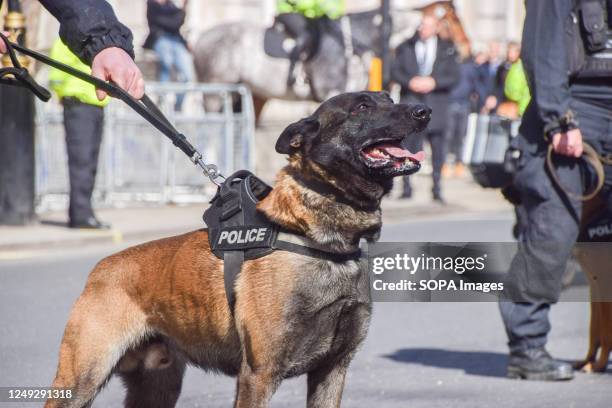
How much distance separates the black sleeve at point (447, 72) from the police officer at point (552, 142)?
9.81 meters

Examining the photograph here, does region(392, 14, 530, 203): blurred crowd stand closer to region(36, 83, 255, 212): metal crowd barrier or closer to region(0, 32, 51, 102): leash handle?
region(36, 83, 255, 212): metal crowd barrier

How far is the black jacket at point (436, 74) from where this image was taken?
16234 millimetres

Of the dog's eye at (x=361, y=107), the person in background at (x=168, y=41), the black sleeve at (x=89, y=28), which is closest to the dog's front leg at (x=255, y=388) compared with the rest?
the dog's eye at (x=361, y=107)

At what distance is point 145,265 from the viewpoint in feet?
15.1

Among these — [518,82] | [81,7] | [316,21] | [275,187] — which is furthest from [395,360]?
[316,21]

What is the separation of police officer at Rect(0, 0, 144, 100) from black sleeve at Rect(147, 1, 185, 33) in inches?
527

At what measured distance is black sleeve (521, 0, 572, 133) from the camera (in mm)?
6246

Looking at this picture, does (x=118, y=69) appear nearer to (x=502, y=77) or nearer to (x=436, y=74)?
(x=436, y=74)

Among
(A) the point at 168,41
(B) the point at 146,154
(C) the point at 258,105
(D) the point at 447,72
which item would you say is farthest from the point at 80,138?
(C) the point at 258,105

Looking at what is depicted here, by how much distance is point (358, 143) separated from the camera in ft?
14.9

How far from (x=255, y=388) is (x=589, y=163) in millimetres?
2726

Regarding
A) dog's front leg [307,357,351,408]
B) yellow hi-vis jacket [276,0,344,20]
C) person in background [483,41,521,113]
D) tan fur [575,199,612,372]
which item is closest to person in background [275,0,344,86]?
yellow hi-vis jacket [276,0,344,20]

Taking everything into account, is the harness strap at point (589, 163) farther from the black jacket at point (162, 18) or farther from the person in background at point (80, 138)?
the black jacket at point (162, 18)

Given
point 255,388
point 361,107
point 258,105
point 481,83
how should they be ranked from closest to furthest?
1. point 255,388
2. point 361,107
3. point 258,105
4. point 481,83
